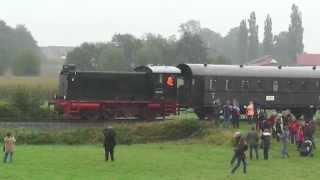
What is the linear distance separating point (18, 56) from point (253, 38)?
360 ft

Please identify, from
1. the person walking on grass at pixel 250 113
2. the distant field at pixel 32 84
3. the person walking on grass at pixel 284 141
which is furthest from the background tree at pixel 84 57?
the person walking on grass at pixel 284 141

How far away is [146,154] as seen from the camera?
3116 centimetres

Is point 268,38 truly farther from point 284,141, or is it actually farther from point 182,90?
point 284,141

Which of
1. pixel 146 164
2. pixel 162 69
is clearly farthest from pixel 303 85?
pixel 146 164

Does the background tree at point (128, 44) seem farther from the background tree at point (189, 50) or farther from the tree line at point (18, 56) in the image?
the tree line at point (18, 56)

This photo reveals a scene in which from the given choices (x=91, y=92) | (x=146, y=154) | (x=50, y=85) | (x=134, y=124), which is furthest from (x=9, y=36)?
(x=146, y=154)

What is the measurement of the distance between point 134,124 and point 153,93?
215 inches

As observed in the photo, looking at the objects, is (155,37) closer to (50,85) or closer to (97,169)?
(50,85)

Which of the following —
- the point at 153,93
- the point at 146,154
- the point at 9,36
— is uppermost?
the point at 9,36

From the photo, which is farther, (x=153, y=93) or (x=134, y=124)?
(x=153, y=93)

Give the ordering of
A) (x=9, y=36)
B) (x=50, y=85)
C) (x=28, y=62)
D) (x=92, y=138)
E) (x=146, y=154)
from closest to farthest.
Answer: (x=146, y=154), (x=92, y=138), (x=28, y=62), (x=50, y=85), (x=9, y=36)

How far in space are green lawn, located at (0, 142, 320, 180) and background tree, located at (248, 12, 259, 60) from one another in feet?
429

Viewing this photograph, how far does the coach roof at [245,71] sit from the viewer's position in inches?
1631

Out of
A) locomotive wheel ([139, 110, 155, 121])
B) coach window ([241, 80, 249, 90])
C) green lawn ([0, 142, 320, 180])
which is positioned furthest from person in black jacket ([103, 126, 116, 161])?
coach window ([241, 80, 249, 90])
